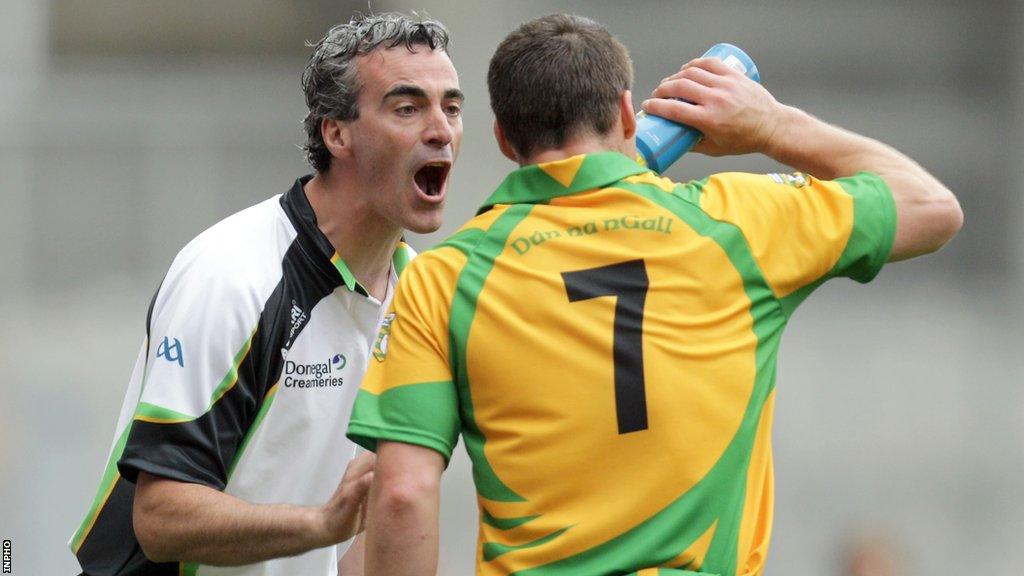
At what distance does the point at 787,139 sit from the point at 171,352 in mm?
1626

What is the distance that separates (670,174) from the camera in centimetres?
1088

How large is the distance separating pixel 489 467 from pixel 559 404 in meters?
0.19

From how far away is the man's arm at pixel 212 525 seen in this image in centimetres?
352

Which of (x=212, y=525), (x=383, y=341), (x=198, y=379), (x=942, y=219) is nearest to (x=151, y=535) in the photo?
(x=212, y=525)

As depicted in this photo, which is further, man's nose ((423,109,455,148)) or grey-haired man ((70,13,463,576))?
man's nose ((423,109,455,148))

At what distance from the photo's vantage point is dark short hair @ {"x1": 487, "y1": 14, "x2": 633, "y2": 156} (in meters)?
2.93

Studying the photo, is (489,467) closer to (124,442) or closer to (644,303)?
(644,303)

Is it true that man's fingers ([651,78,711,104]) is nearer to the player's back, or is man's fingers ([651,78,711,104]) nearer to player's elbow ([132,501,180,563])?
the player's back

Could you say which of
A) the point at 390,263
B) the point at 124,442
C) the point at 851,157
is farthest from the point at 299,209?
the point at 851,157

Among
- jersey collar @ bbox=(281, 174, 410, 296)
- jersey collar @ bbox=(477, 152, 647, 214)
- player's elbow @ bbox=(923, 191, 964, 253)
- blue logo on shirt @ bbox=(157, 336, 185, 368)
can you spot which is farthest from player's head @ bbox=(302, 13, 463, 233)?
player's elbow @ bbox=(923, 191, 964, 253)

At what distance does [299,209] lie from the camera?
13.4 ft

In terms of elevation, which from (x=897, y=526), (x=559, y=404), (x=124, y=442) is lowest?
(x=897, y=526)

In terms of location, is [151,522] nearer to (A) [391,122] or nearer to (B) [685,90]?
(A) [391,122]

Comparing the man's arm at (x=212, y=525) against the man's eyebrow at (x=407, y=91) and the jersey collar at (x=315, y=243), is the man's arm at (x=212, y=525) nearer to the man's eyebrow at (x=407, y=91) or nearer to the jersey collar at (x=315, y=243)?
the jersey collar at (x=315, y=243)
